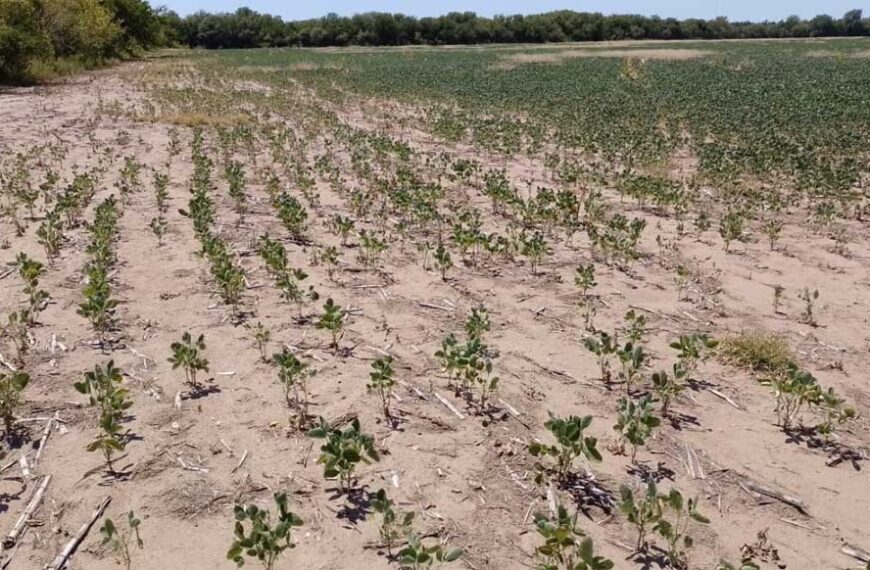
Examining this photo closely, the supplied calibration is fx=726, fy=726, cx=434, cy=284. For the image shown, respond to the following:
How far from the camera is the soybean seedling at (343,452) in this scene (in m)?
3.98

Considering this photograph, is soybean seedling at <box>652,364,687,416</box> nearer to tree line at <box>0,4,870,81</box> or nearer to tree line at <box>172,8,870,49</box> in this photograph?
tree line at <box>0,4,870,81</box>

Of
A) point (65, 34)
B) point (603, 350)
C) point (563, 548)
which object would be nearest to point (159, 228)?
point (603, 350)

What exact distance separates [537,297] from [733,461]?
3032 mm

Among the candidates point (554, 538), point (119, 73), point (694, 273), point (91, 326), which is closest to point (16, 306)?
point (91, 326)

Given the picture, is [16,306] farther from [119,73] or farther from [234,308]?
[119,73]

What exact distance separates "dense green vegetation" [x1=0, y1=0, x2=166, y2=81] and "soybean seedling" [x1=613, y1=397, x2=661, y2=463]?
31.6 m

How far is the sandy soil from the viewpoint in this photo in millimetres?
3889

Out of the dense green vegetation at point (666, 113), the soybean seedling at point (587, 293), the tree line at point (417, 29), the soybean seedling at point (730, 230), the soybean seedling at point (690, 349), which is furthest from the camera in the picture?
the tree line at point (417, 29)

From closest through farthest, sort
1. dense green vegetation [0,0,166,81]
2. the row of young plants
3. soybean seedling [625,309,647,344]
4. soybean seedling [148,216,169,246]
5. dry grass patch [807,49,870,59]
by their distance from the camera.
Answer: soybean seedling [625,309,647,344] → the row of young plants → soybean seedling [148,216,169,246] → dense green vegetation [0,0,166,81] → dry grass patch [807,49,870,59]

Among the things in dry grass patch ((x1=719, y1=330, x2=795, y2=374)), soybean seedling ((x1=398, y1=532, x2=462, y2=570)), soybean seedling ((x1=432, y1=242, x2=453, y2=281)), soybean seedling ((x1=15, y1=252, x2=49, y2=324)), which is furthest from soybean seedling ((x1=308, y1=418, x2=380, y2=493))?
soybean seedling ((x1=432, y1=242, x2=453, y2=281))

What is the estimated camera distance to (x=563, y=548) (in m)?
3.47

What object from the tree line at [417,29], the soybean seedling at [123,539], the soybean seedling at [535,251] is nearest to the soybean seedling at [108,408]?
the soybean seedling at [123,539]

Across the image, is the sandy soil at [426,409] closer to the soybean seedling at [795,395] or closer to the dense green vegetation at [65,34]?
the soybean seedling at [795,395]

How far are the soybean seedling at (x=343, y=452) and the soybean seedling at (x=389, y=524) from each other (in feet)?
1.02
